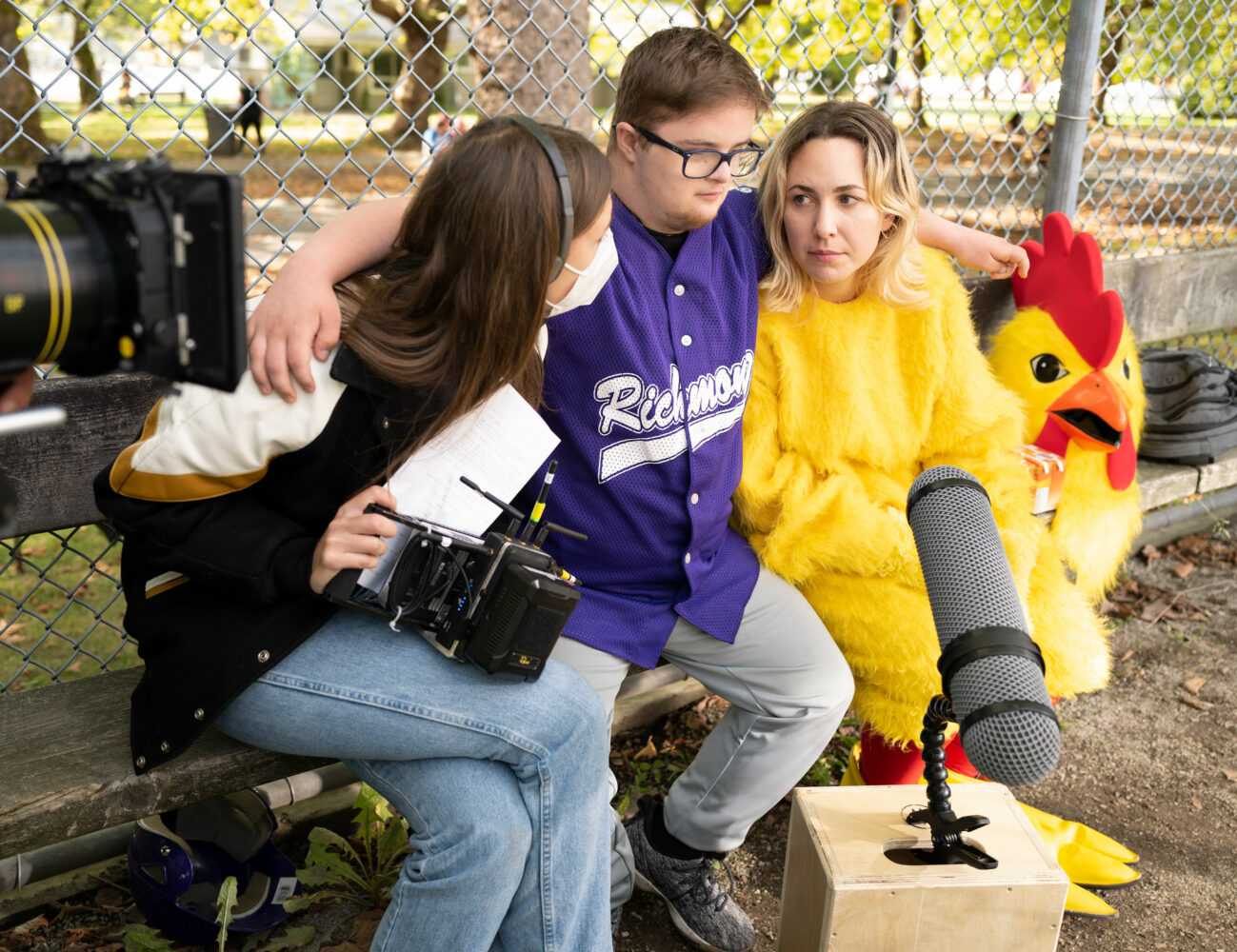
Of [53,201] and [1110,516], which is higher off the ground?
[53,201]

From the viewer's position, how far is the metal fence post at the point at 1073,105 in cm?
365

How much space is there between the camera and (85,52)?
16.0 meters

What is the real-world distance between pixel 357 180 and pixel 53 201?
48.9 ft

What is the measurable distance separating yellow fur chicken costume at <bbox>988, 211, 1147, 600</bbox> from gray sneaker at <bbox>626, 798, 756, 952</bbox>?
133 cm

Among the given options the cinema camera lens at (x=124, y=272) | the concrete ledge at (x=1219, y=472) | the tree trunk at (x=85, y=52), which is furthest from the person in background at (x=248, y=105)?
the concrete ledge at (x=1219, y=472)

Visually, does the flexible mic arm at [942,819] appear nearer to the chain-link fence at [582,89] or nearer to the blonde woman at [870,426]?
the blonde woman at [870,426]

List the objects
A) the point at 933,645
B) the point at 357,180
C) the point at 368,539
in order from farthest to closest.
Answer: the point at 357,180 → the point at 933,645 → the point at 368,539

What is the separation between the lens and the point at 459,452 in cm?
196

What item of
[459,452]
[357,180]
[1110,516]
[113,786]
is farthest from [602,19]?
[357,180]

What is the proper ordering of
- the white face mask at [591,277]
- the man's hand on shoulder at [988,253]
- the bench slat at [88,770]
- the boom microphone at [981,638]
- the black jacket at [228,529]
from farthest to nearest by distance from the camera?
1. the man's hand on shoulder at [988,253]
2. the white face mask at [591,277]
3. the bench slat at [88,770]
4. the black jacket at [228,529]
5. the boom microphone at [981,638]

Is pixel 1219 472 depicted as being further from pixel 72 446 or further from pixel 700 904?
pixel 72 446

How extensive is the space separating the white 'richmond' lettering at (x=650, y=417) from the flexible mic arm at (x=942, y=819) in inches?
30.6

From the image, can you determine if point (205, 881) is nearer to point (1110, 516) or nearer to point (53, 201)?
point (53, 201)

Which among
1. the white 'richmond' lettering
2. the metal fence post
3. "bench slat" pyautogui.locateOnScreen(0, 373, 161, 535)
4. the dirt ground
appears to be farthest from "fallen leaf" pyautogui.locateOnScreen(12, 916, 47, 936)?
the metal fence post
